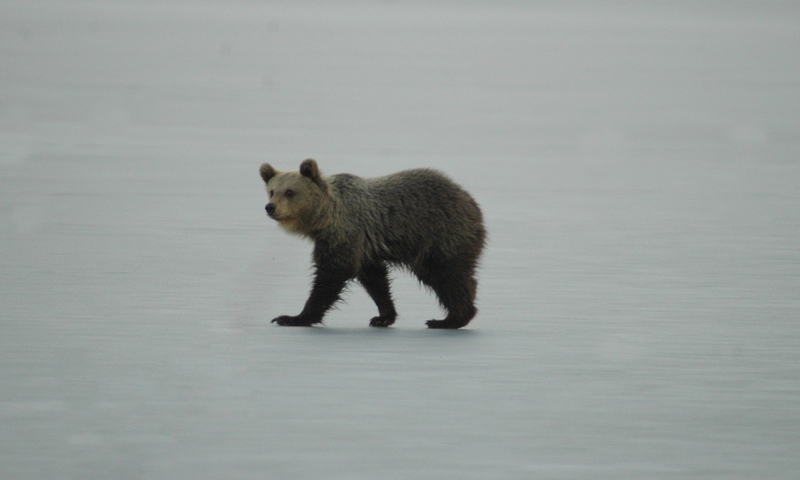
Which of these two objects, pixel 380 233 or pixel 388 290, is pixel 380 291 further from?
pixel 380 233

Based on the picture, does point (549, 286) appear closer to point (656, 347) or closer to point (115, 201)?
point (656, 347)

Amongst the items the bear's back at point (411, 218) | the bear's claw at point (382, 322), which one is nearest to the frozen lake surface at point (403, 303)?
the bear's claw at point (382, 322)

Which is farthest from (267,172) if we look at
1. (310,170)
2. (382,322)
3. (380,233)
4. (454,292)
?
(454,292)

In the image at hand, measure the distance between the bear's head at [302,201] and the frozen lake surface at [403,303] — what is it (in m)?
0.59

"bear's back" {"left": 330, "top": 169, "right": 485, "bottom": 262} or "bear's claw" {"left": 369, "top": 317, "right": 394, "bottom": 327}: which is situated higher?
"bear's back" {"left": 330, "top": 169, "right": 485, "bottom": 262}

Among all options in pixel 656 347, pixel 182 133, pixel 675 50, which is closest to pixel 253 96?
pixel 182 133

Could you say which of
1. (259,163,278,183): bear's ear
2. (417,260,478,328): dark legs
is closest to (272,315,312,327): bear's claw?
(417,260,478,328): dark legs

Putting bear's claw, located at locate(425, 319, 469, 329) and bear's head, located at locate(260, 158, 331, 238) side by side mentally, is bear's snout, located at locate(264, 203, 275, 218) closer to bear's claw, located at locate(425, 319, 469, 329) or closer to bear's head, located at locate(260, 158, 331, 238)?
bear's head, located at locate(260, 158, 331, 238)

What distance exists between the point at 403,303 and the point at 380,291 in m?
0.98

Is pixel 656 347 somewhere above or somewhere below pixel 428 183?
below

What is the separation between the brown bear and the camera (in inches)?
338

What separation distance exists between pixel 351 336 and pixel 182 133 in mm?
14031

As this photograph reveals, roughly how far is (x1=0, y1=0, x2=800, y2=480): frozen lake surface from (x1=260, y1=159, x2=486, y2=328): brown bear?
0.23m

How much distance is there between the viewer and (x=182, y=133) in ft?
72.0
